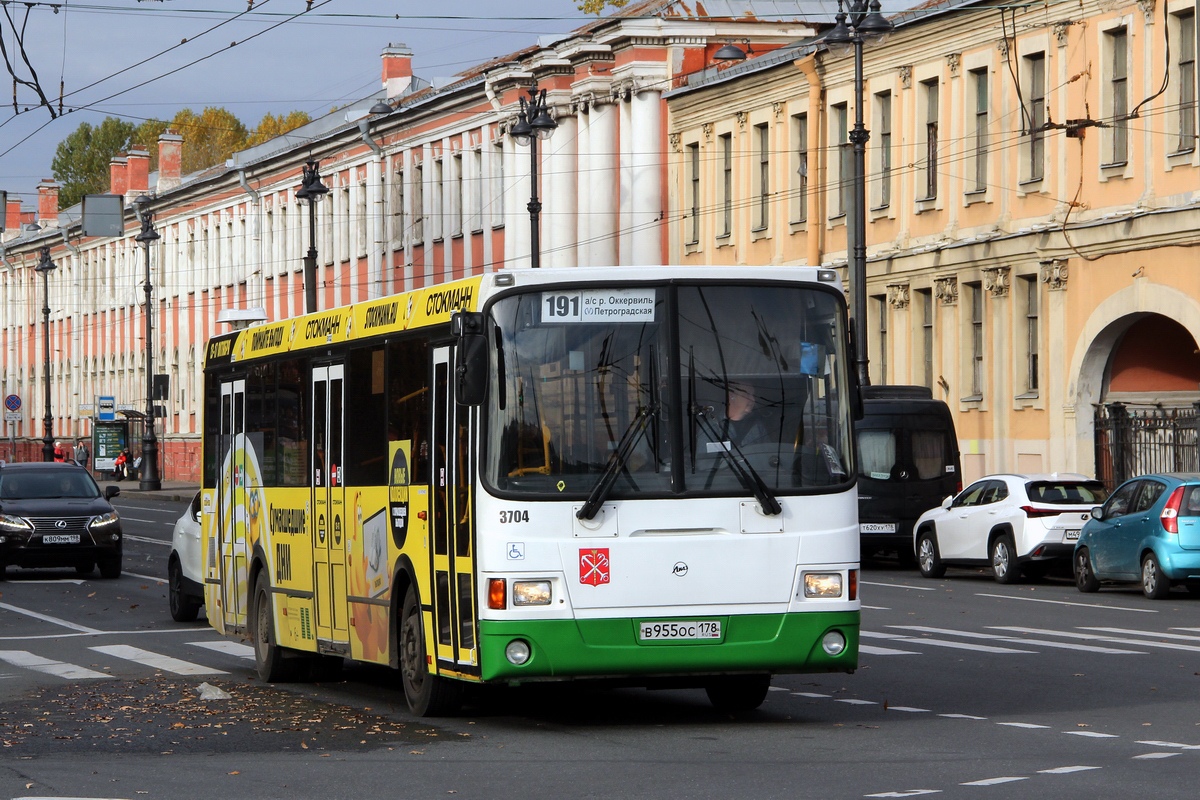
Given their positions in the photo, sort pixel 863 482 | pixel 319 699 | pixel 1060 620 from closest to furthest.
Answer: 1. pixel 319 699
2. pixel 1060 620
3. pixel 863 482

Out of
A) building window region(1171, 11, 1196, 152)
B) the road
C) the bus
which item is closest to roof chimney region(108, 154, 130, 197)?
building window region(1171, 11, 1196, 152)

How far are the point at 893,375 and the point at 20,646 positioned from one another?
28.3m

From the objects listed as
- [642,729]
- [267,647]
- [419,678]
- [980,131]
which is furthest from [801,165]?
[642,729]

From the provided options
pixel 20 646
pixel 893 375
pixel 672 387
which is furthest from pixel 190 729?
pixel 893 375

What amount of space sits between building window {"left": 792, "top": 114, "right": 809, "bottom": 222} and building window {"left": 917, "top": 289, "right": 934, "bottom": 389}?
4.94 meters

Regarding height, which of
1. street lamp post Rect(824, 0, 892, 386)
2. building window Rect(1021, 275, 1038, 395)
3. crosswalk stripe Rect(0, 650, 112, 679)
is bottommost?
crosswalk stripe Rect(0, 650, 112, 679)

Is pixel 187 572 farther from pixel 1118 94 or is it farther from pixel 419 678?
pixel 1118 94

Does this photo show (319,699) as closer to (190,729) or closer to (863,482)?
(190,729)

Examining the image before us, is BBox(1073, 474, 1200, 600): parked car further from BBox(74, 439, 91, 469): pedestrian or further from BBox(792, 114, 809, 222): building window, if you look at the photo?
BBox(74, 439, 91, 469): pedestrian

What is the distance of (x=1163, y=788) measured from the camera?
10562mm

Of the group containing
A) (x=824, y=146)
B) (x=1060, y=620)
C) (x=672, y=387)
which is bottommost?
(x=1060, y=620)

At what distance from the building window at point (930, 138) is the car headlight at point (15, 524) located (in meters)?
20.5

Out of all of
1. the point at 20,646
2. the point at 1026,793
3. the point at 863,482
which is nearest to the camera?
the point at 1026,793

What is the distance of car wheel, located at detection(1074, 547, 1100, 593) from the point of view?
2812cm
